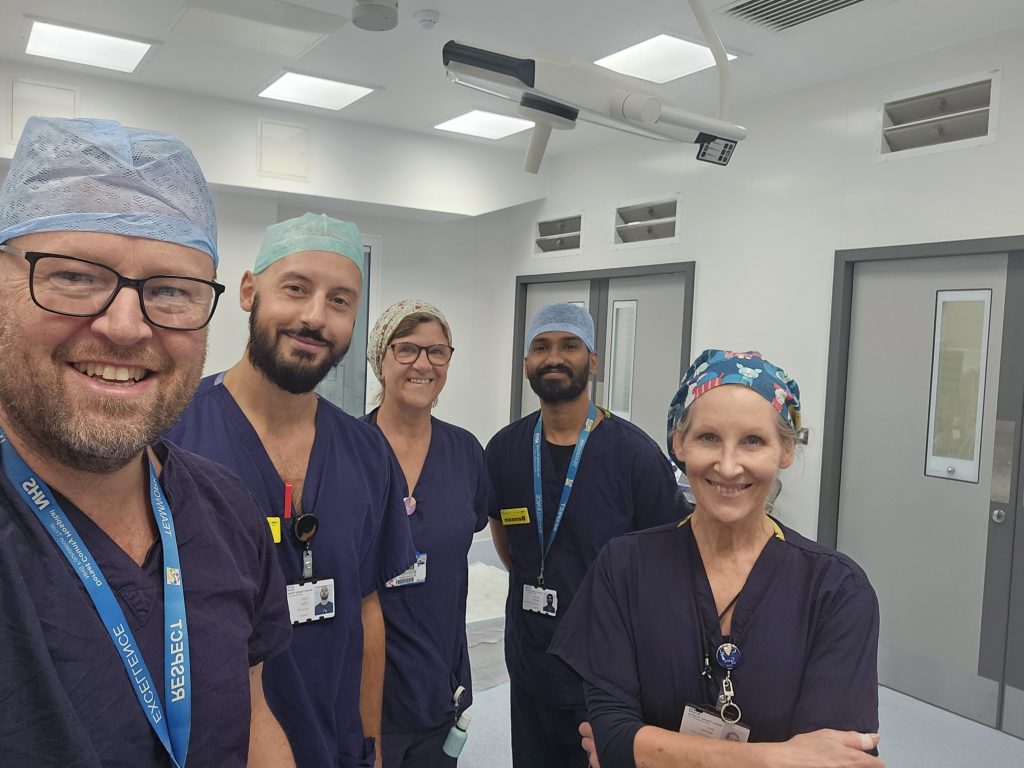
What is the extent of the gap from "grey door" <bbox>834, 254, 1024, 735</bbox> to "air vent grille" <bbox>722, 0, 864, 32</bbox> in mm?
1269

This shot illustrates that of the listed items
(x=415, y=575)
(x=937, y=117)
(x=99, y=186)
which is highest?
(x=937, y=117)

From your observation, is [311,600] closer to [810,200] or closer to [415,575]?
[415,575]

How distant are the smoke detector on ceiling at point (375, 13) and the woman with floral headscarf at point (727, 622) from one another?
199cm

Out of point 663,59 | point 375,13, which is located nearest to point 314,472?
point 375,13

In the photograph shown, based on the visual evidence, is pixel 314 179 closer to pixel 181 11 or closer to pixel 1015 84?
pixel 181 11

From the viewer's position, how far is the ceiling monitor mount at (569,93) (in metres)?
1.74

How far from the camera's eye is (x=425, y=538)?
1.94 m

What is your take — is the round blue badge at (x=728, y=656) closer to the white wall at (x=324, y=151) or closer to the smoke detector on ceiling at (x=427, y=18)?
the smoke detector on ceiling at (x=427, y=18)

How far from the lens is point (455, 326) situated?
255 inches

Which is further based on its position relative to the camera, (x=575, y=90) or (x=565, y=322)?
(x=565, y=322)

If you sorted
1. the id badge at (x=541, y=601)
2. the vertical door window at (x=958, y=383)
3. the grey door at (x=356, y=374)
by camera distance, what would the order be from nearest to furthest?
the id badge at (x=541, y=601) < the vertical door window at (x=958, y=383) < the grey door at (x=356, y=374)

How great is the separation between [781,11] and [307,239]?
2519mm

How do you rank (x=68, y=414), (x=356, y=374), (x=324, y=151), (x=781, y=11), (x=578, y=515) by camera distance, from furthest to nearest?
(x=356, y=374) → (x=324, y=151) → (x=781, y=11) → (x=578, y=515) → (x=68, y=414)

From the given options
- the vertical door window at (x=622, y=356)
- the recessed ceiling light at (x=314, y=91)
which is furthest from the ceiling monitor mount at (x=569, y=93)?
the vertical door window at (x=622, y=356)
